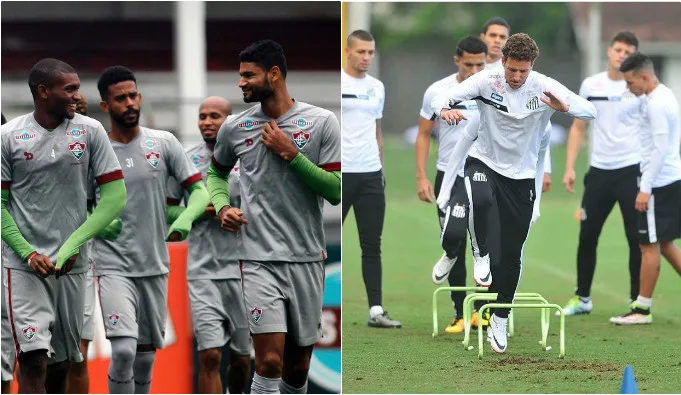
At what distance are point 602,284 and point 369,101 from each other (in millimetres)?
2621

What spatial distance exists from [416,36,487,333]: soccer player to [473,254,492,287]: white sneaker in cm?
22

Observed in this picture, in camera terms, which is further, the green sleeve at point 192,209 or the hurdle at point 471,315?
the green sleeve at point 192,209

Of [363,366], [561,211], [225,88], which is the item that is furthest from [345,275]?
[225,88]

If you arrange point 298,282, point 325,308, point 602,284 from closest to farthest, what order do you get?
point 298,282
point 602,284
point 325,308

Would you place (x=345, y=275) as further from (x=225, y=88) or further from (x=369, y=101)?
(x=225, y=88)

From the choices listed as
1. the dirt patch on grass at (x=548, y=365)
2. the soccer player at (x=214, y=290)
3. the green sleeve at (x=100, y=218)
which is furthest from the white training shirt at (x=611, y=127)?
the green sleeve at (x=100, y=218)

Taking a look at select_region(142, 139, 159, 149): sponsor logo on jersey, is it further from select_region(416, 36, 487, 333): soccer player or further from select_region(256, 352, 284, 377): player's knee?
select_region(256, 352, 284, 377): player's knee

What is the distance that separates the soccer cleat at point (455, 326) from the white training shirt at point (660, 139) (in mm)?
1658

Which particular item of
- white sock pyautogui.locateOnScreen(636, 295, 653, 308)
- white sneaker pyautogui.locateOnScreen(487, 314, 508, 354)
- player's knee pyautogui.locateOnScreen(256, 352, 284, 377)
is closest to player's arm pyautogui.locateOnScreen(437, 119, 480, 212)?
white sneaker pyautogui.locateOnScreen(487, 314, 508, 354)

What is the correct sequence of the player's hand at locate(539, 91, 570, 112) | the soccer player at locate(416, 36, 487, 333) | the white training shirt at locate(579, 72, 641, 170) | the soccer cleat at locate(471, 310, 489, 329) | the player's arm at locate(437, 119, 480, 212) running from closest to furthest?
the player's hand at locate(539, 91, 570, 112), the player's arm at locate(437, 119, 480, 212), the soccer cleat at locate(471, 310, 489, 329), the soccer player at locate(416, 36, 487, 333), the white training shirt at locate(579, 72, 641, 170)

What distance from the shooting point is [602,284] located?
883cm

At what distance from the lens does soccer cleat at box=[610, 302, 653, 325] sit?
7.90m

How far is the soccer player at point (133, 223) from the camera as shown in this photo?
700 cm

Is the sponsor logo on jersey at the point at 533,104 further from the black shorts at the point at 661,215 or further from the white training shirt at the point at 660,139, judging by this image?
the black shorts at the point at 661,215
